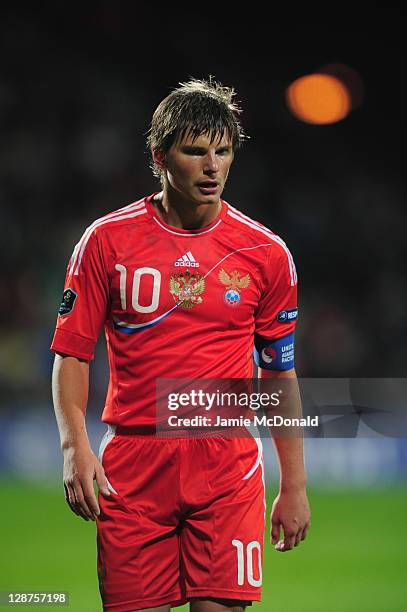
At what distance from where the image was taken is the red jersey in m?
3.52

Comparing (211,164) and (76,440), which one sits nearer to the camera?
(76,440)

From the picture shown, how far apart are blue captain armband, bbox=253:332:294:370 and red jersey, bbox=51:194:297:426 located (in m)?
0.09

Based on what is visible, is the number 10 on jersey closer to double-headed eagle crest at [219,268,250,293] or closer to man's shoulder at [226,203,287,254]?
double-headed eagle crest at [219,268,250,293]

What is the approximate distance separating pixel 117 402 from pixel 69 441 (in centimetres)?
30

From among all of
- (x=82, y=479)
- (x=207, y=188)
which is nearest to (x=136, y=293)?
(x=207, y=188)

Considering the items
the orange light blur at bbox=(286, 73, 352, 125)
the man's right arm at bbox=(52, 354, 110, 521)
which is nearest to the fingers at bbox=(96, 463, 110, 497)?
the man's right arm at bbox=(52, 354, 110, 521)

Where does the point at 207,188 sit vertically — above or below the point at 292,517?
above

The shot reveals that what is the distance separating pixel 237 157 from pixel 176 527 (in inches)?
397

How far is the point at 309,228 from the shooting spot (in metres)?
13.0

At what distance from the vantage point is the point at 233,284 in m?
3.61

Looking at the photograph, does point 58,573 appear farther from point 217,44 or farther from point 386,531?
point 217,44

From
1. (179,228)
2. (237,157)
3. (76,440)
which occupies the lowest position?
(76,440)

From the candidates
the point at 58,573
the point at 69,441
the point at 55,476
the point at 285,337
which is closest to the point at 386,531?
the point at 58,573

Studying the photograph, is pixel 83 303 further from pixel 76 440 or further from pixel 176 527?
pixel 176 527
